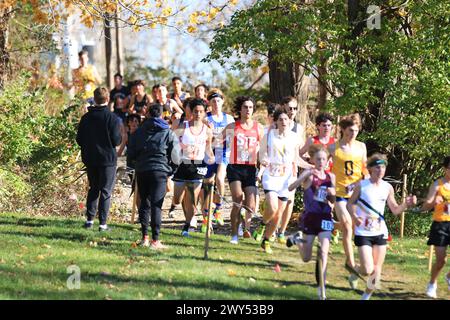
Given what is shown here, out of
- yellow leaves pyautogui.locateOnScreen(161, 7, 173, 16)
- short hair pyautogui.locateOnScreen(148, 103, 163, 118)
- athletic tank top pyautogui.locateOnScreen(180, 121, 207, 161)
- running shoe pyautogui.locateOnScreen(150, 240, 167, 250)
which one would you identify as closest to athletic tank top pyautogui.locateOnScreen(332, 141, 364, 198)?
short hair pyautogui.locateOnScreen(148, 103, 163, 118)

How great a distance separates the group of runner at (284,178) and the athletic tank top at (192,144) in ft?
0.05

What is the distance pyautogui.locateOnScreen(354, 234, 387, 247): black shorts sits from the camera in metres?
10.3

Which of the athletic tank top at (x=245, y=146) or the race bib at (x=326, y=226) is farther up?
the athletic tank top at (x=245, y=146)

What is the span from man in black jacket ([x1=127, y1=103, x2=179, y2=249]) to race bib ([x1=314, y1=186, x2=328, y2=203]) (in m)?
2.45

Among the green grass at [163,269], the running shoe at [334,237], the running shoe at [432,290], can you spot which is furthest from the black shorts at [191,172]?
the running shoe at [432,290]

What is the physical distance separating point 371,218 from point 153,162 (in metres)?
3.23

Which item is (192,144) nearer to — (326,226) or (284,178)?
(284,178)

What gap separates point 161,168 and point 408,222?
20.2 feet

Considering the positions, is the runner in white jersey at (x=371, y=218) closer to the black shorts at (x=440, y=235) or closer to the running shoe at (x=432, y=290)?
the black shorts at (x=440, y=235)

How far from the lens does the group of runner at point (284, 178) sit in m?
10.4

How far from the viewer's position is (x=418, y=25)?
55.6 feet

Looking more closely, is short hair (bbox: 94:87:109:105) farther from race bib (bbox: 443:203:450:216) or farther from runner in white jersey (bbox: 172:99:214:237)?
race bib (bbox: 443:203:450:216)

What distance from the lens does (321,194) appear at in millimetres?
10688

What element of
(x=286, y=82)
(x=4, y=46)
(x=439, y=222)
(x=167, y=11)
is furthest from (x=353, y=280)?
(x=4, y=46)
